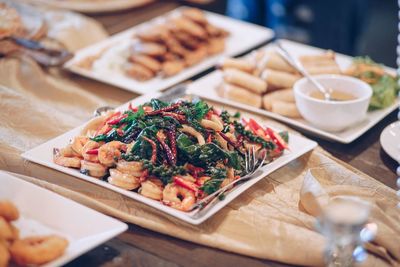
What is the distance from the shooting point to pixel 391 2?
5379mm

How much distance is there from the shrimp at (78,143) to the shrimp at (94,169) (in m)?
0.09

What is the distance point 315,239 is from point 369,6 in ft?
13.7

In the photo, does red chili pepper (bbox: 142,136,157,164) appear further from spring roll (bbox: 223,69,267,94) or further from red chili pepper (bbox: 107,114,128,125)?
spring roll (bbox: 223,69,267,94)

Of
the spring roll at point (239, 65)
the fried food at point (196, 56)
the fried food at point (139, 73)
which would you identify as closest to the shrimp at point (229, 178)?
the spring roll at point (239, 65)

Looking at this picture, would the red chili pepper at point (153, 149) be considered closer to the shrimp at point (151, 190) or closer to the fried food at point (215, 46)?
the shrimp at point (151, 190)

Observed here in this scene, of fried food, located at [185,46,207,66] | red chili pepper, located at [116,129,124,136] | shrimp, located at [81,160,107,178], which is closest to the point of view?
shrimp, located at [81,160,107,178]

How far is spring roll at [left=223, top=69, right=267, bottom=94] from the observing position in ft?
8.50

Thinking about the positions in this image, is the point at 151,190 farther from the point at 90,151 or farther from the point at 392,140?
the point at 392,140

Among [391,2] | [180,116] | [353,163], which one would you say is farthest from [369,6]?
[180,116]

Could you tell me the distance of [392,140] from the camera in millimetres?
2252

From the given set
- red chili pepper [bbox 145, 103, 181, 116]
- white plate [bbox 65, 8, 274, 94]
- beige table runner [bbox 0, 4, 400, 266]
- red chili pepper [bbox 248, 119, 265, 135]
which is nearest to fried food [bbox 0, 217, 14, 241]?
beige table runner [bbox 0, 4, 400, 266]

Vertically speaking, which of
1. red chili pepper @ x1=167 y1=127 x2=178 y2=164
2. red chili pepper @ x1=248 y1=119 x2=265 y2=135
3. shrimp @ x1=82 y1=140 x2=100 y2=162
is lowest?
red chili pepper @ x1=248 y1=119 x2=265 y2=135

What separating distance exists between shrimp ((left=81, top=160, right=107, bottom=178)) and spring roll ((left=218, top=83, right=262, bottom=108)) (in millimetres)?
902

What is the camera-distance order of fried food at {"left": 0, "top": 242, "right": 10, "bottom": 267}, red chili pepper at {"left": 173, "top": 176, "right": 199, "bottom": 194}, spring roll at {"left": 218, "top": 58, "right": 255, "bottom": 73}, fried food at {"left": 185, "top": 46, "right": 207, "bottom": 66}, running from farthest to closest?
fried food at {"left": 185, "top": 46, "right": 207, "bottom": 66} → spring roll at {"left": 218, "top": 58, "right": 255, "bottom": 73} → red chili pepper at {"left": 173, "top": 176, "right": 199, "bottom": 194} → fried food at {"left": 0, "top": 242, "right": 10, "bottom": 267}
